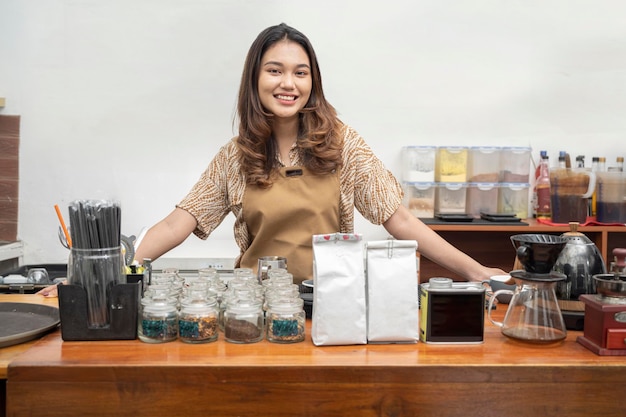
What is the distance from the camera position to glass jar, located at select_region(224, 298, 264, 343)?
1.42m

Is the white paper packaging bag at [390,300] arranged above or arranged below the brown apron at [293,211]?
below

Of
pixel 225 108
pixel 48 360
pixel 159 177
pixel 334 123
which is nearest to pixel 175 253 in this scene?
pixel 159 177

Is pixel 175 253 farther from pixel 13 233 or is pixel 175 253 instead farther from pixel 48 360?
pixel 48 360

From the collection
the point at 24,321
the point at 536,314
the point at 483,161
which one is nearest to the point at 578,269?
the point at 536,314

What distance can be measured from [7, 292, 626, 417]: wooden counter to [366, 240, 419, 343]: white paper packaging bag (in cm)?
11

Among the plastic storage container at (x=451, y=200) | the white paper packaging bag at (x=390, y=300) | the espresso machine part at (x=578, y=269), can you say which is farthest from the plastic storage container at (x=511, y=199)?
the white paper packaging bag at (x=390, y=300)

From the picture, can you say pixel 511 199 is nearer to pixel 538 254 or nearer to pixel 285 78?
pixel 285 78

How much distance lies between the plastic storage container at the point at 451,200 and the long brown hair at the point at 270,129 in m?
1.52

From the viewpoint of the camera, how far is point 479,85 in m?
3.78

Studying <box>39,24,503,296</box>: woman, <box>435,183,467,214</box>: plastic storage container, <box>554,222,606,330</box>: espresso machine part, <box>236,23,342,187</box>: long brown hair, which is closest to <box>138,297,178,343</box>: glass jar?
<box>39,24,503,296</box>: woman

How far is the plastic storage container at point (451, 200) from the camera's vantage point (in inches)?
143

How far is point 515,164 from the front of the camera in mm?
3693

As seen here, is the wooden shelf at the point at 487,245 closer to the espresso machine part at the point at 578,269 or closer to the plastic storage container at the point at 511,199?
the plastic storage container at the point at 511,199

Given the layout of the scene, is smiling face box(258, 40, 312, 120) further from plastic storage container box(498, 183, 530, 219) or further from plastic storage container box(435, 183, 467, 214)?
plastic storage container box(498, 183, 530, 219)
